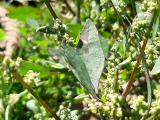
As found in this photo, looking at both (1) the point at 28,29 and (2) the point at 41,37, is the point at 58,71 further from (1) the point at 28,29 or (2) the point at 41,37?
(1) the point at 28,29

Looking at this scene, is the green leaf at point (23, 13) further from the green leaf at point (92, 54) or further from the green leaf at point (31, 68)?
the green leaf at point (92, 54)

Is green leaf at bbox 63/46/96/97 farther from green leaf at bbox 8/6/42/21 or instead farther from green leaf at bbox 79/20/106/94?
green leaf at bbox 8/6/42/21

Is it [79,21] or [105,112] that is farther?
[79,21]

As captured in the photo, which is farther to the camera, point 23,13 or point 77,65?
point 23,13

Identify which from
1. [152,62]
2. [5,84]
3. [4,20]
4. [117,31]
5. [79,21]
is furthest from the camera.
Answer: [4,20]

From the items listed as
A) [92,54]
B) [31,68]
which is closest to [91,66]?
[92,54]

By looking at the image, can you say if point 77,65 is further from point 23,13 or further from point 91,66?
point 23,13

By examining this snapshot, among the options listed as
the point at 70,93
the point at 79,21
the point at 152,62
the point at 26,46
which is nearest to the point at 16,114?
the point at 70,93

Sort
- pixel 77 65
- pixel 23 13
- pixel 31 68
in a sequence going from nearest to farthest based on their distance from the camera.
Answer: pixel 77 65
pixel 31 68
pixel 23 13
